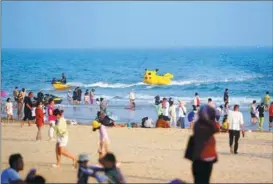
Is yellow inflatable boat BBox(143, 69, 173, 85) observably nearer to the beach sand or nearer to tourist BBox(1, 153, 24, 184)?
the beach sand

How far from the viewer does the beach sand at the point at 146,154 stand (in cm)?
1109

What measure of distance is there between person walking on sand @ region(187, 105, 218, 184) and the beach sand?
325 centimetres

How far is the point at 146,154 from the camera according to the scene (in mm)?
13812

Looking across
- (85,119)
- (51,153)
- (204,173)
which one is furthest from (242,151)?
(85,119)

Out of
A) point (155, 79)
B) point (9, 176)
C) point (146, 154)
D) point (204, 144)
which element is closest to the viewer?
point (204, 144)

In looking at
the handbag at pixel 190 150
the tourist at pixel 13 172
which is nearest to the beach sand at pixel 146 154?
the tourist at pixel 13 172

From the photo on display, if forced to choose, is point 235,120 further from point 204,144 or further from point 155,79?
point 155,79

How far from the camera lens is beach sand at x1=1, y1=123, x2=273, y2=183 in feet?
36.4

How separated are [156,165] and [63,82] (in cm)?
3173

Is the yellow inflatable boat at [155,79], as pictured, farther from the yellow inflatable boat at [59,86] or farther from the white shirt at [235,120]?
the white shirt at [235,120]

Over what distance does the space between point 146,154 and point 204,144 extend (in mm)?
6588

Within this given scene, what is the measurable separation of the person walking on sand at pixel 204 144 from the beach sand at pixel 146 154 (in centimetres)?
325

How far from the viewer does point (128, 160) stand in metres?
12.9

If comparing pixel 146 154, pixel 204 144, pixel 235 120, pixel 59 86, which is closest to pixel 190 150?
pixel 204 144
